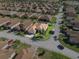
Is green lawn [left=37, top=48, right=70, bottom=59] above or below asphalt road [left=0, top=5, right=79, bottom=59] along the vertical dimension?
above

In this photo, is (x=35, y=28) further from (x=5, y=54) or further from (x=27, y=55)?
(x=5, y=54)

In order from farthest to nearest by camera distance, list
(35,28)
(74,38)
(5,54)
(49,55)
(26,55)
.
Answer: (35,28), (74,38), (49,55), (26,55), (5,54)

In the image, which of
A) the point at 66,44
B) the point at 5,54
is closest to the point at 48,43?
the point at 66,44

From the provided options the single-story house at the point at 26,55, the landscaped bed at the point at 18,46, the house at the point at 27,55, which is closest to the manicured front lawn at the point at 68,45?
the landscaped bed at the point at 18,46

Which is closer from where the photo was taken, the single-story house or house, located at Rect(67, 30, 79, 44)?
the single-story house

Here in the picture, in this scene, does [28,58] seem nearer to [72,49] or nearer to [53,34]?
[72,49]

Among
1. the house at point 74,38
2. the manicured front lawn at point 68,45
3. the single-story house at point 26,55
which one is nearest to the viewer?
the single-story house at point 26,55

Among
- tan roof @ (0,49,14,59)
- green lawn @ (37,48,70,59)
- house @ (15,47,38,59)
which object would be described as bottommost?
green lawn @ (37,48,70,59)

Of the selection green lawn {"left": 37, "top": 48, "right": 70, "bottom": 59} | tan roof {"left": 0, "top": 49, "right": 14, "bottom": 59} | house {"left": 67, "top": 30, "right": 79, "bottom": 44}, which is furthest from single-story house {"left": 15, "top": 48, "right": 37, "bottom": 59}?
house {"left": 67, "top": 30, "right": 79, "bottom": 44}

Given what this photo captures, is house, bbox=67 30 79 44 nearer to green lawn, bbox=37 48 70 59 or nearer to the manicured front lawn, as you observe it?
the manicured front lawn

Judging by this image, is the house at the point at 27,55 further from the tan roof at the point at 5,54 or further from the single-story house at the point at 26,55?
the tan roof at the point at 5,54

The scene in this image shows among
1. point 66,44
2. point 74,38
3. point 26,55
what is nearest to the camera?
point 26,55

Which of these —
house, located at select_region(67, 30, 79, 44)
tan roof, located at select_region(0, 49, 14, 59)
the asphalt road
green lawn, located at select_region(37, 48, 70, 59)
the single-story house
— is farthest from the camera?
house, located at select_region(67, 30, 79, 44)
